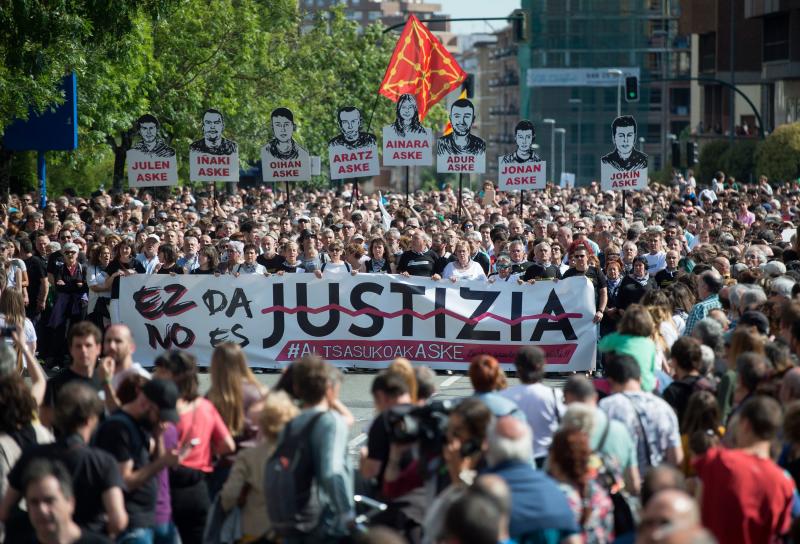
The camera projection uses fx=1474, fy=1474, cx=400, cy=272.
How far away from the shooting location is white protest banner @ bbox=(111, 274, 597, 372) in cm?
1547

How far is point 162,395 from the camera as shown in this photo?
717 centimetres

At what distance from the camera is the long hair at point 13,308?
10719 millimetres

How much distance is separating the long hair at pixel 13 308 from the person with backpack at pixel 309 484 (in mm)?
4541

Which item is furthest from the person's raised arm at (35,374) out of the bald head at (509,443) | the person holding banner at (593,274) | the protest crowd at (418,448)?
the person holding banner at (593,274)

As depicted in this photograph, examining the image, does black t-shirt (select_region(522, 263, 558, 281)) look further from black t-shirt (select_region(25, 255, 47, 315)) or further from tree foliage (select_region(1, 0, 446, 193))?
tree foliage (select_region(1, 0, 446, 193))

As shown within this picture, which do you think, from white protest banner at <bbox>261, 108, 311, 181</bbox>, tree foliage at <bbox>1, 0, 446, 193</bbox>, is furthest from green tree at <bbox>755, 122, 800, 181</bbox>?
white protest banner at <bbox>261, 108, 311, 181</bbox>

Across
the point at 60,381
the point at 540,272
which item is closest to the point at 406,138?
the point at 540,272

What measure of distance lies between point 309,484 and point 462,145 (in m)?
17.1

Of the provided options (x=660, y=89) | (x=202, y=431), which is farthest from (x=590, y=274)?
(x=660, y=89)

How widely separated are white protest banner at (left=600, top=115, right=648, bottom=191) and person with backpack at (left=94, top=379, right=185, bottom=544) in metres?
16.3

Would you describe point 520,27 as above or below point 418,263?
above

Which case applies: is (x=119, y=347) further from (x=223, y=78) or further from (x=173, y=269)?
(x=223, y=78)

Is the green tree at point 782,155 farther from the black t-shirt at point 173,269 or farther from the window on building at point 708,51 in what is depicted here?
the black t-shirt at point 173,269

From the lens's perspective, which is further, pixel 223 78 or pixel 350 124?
pixel 223 78
